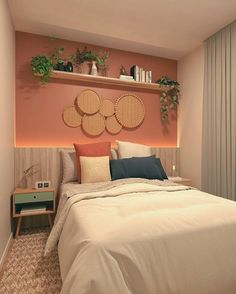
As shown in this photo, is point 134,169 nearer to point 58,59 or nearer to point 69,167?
point 69,167

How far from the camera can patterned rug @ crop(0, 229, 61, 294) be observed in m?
1.57

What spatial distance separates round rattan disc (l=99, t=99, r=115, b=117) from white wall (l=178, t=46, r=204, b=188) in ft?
4.03

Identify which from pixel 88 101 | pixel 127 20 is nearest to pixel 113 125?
pixel 88 101

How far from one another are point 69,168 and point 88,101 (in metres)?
1.04

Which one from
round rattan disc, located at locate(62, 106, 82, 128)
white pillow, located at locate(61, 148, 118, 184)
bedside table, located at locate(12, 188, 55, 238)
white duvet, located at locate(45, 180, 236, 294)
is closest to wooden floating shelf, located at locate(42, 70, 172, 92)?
round rattan disc, located at locate(62, 106, 82, 128)

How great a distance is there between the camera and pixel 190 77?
135 inches

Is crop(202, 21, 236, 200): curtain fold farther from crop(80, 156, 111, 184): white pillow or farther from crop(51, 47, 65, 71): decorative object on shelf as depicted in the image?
crop(51, 47, 65, 71): decorative object on shelf

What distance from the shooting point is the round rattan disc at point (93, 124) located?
3.15 m

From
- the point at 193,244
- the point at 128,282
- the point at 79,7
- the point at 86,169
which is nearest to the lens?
the point at 128,282

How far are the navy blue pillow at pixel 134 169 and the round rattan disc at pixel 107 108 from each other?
33.5 inches

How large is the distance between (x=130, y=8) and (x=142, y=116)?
5.12 ft

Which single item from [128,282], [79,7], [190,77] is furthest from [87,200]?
[190,77]

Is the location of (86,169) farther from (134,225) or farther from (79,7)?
(79,7)

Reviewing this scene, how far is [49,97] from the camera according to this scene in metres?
3.00
